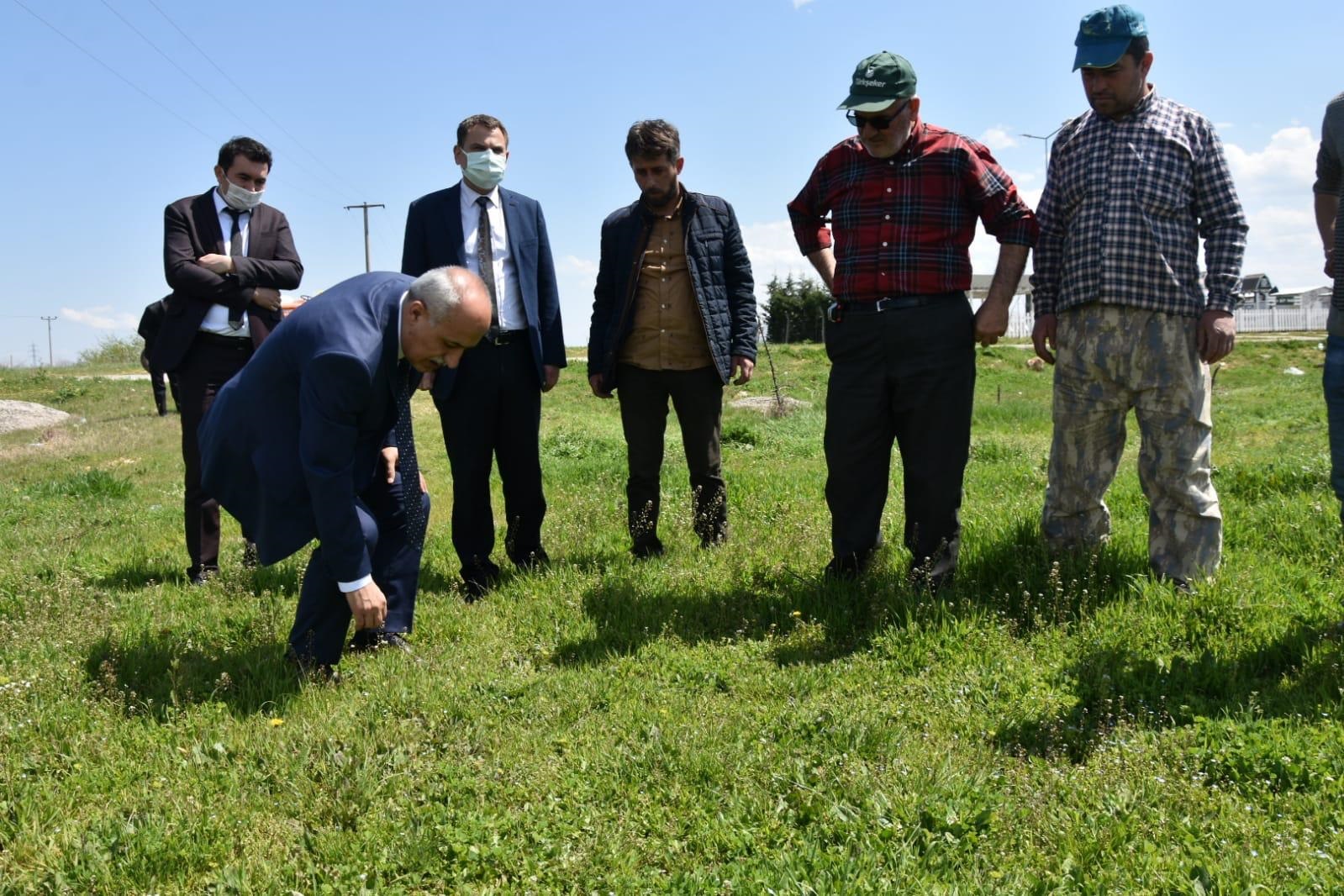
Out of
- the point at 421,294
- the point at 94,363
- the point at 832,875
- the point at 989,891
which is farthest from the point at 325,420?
the point at 94,363

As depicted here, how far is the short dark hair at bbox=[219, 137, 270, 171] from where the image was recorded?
5.71 metres

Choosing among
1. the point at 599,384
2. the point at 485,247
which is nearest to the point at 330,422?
the point at 485,247

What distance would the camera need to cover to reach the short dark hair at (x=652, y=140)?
535cm

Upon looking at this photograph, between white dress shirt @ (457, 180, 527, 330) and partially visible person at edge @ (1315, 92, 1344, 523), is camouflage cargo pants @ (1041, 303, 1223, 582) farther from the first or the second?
white dress shirt @ (457, 180, 527, 330)

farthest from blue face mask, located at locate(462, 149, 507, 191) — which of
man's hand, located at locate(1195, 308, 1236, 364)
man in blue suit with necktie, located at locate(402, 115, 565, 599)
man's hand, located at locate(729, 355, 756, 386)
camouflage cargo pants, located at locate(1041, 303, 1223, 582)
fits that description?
man's hand, located at locate(1195, 308, 1236, 364)

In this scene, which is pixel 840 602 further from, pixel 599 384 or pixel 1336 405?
pixel 1336 405

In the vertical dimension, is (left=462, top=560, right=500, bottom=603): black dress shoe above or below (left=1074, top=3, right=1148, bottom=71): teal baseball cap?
below

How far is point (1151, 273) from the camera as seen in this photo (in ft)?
13.9

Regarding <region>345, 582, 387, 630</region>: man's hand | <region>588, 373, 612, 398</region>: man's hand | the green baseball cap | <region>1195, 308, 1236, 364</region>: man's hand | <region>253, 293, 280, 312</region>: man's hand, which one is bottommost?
<region>345, 582, 387, 630</region>: man's hand

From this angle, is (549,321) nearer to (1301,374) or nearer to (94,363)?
(1301,374)

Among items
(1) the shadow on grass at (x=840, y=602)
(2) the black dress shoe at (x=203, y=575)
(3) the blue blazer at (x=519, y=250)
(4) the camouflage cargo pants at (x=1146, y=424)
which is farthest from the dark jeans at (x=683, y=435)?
(2) the black dress shoe at (x=203, y=575)

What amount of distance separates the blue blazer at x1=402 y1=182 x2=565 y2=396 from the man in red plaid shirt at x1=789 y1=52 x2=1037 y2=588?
170 cm

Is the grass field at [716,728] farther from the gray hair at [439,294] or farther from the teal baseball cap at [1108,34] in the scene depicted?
the teal baseball cap at [1108,34]

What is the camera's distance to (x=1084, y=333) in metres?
4.46
